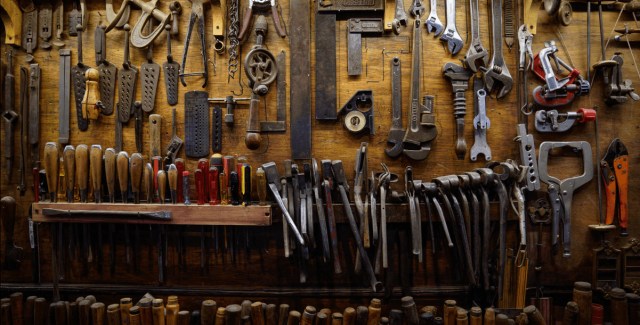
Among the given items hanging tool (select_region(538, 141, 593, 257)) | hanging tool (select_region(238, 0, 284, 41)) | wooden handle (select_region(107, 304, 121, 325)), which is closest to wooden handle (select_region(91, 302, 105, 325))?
wooden handle (select_region(107, 304, 121, 325))

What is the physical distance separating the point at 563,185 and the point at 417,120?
3.38 ft

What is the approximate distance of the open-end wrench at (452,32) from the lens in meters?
2.61

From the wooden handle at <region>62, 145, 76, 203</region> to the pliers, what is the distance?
339 centimetres

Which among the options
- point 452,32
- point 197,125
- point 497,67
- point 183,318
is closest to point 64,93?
point 197,125

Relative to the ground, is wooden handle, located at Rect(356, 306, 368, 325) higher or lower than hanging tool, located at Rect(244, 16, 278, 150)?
lower

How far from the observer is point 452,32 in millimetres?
2613

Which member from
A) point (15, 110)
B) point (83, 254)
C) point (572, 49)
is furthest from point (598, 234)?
point (15, 110)

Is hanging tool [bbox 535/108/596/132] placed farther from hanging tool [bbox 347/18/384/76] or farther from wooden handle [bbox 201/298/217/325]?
wooden handle [bbox 201/298/217/325]

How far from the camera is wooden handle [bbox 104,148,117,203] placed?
2482 mm

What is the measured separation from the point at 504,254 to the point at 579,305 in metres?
0.45

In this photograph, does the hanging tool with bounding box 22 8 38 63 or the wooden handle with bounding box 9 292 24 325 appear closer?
the wooden handle with bounding box 9 292 24 325

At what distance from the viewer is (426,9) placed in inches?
104

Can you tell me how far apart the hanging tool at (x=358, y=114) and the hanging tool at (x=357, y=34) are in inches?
6.1

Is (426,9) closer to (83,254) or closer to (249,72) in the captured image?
(249,72)
